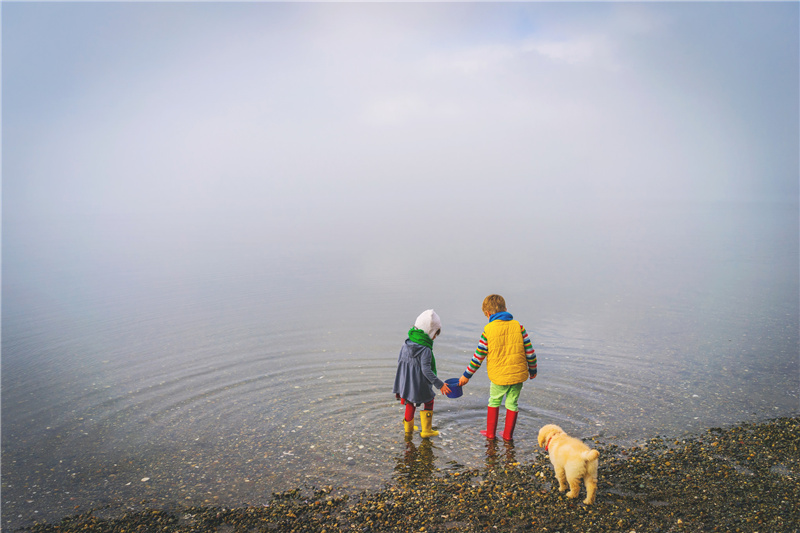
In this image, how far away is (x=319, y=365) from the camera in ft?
39.8

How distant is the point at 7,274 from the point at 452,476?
27320 millimetres

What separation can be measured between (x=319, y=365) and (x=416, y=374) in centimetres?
465

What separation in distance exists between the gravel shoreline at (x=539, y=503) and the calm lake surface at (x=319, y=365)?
396mm

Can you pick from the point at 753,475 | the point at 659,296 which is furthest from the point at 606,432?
the point at 659,296

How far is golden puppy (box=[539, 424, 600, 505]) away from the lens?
228 inches

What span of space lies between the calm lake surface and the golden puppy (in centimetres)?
147

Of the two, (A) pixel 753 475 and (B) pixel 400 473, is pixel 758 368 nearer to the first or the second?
(A) pixel 753 475

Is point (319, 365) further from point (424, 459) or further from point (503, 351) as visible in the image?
point (503, 351)

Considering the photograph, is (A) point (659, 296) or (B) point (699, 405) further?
(A) point (659, 296)

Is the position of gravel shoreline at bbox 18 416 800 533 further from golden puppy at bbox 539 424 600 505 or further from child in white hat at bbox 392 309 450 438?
child in white hat at bbox 392 309 450 438

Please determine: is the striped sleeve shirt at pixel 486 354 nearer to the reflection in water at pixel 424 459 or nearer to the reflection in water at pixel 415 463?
the reflection in water at pixel 424 459

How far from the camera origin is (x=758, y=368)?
11344mm

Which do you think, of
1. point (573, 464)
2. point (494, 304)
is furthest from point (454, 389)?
point (573, 464)

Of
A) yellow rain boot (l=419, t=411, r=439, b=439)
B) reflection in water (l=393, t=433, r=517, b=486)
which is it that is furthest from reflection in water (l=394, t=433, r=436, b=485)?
yellow rain boot (l=419, t=411, r=439, b=439)
